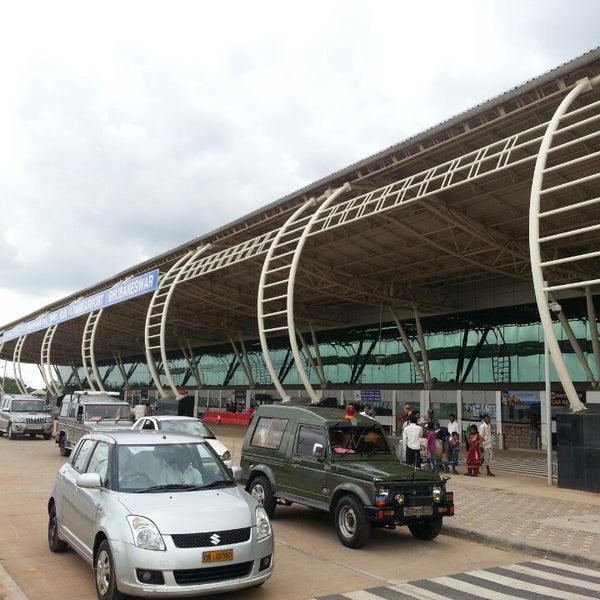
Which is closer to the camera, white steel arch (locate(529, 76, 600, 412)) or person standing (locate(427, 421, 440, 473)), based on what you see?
white steel arch (locate(529, 76, 600, 412))

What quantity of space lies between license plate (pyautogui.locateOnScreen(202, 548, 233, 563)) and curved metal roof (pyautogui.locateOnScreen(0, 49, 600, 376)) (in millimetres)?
12711

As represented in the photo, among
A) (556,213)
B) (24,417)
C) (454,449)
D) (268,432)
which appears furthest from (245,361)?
(268,432)

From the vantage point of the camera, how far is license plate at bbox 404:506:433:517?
8.62m

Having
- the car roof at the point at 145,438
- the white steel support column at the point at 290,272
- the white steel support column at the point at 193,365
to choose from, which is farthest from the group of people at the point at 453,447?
the white steel support column at the point at 193,365

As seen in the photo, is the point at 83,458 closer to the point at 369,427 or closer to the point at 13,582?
the point at 13,582

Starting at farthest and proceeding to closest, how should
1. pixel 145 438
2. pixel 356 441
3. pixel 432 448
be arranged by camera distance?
pixel 432 448
pixel 356 441
pixel 145 438

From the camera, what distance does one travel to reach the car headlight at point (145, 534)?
5.55m

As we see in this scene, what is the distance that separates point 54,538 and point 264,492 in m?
3.67

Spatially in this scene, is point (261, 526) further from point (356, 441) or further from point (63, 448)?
point (63, 448)

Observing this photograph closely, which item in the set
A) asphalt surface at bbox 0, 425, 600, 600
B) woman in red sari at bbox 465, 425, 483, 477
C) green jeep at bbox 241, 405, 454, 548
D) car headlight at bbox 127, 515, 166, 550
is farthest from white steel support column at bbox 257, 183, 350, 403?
car headlight at bbox 127, 515, 166, 550

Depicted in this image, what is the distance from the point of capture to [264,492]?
10570mm

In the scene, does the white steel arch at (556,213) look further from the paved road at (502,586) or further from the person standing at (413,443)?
the paved road at (502,586)

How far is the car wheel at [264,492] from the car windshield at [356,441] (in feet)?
5.17

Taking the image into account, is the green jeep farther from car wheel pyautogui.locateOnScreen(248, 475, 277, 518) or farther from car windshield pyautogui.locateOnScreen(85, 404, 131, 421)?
car windshield pyautogui.locateOnScreen(85, 404, 131, 421)
